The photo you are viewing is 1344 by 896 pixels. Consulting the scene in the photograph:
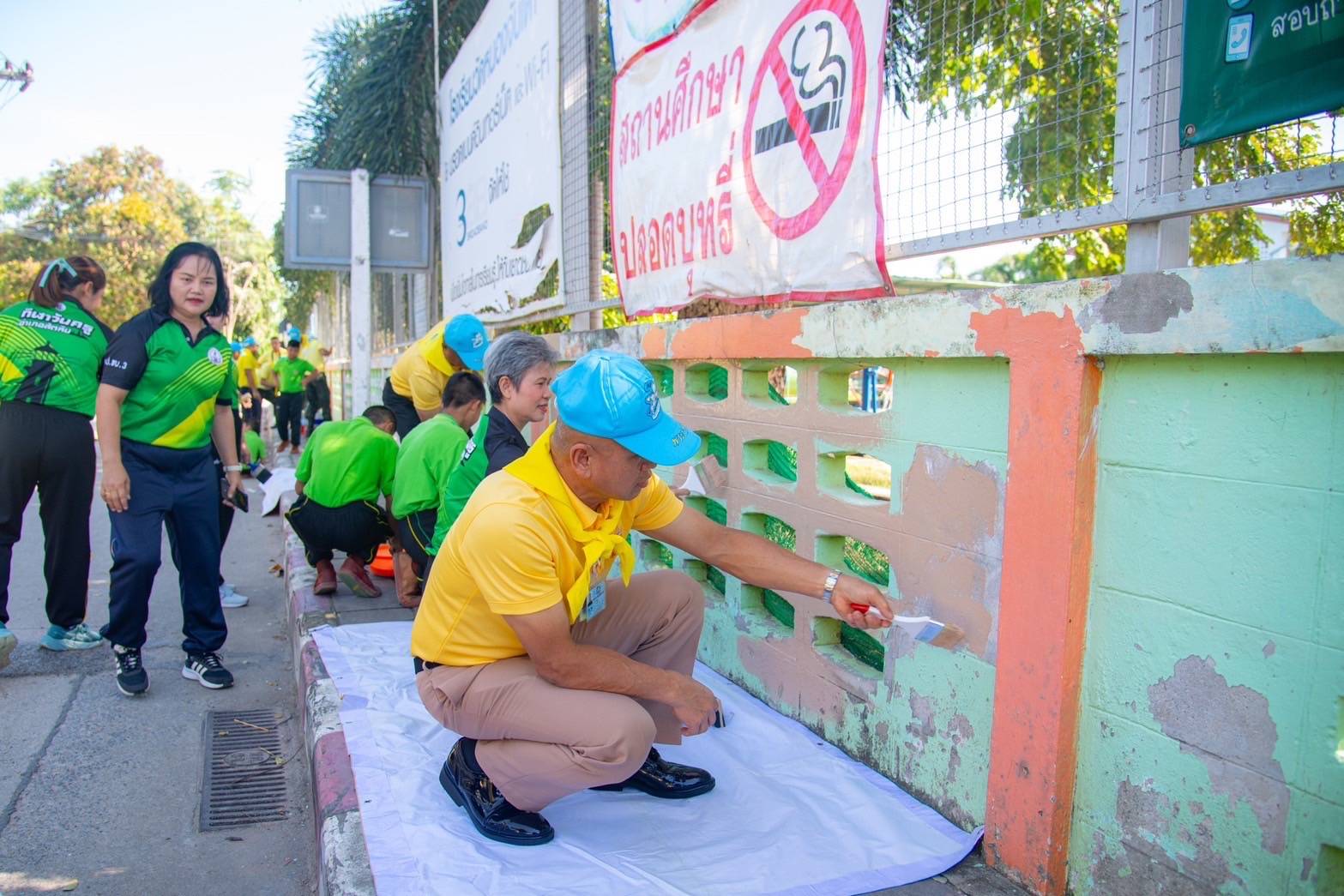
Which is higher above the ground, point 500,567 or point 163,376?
point 163,376

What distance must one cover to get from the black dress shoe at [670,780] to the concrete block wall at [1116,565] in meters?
0.49

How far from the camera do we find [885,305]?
2.65m

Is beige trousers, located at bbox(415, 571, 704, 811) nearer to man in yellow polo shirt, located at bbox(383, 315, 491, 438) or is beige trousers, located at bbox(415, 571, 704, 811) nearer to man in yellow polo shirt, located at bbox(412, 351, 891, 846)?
man in yellow polo shirt, located at bbox(412, 351, 891, 846)

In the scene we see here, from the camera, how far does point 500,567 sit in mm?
2330

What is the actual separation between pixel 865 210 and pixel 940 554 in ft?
3.24

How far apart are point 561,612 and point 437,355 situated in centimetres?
304

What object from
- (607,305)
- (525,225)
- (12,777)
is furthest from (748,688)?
(525,225)

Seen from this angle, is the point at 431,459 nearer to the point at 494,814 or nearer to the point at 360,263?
the point at 494,814

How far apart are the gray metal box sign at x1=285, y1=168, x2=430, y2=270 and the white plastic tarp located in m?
6.67

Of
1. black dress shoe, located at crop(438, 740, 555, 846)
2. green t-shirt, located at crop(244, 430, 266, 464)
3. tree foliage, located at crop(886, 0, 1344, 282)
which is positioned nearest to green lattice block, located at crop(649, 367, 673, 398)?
tree foliage, located at crop(886, 0, 1344, 282)

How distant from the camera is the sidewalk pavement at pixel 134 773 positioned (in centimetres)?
275

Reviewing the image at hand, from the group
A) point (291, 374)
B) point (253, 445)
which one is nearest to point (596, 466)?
point (253, 445)

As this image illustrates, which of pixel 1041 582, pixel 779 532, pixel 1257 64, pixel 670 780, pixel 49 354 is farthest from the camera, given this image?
pixel 49 354

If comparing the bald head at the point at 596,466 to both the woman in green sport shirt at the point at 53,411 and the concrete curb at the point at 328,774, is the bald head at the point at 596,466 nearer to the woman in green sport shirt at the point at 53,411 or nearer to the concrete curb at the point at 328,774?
the concrete curb at the point at 328,774
